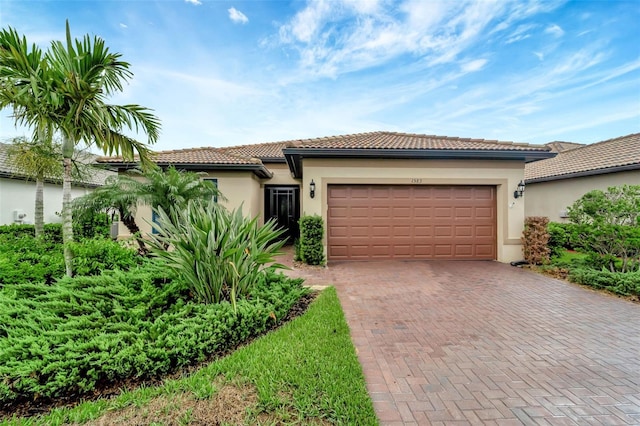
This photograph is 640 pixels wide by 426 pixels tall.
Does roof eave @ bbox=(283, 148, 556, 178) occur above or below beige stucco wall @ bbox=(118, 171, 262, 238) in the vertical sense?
above

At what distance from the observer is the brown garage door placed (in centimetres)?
874

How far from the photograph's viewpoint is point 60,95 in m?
4.80

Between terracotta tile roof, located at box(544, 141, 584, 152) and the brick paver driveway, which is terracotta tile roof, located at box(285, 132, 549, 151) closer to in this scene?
the brick paver driveway

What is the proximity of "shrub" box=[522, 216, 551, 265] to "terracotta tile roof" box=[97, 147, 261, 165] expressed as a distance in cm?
948

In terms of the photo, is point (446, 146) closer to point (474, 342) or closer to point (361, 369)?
point (474, 342)

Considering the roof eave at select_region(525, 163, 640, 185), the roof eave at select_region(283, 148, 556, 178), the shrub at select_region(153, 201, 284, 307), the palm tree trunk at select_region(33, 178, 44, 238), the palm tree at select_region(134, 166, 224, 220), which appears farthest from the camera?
the palm tree trunk at select_region(33, 178, 44, 238)

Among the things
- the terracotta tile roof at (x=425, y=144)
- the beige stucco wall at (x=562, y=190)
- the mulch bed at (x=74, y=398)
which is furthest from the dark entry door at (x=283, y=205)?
the beige stucco wall at (x=562, y=190)

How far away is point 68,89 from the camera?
189 inches

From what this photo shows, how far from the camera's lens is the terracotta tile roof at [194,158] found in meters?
10.1

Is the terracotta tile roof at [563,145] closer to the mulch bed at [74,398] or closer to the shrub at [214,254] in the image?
the shrub at [214,254]

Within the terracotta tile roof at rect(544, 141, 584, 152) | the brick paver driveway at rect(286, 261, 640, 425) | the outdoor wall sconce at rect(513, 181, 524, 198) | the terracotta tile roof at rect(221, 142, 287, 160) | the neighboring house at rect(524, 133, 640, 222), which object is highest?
the terracotta tile roof at rect(544, 141, 584, 152)

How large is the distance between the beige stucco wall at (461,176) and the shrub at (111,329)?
532 cm

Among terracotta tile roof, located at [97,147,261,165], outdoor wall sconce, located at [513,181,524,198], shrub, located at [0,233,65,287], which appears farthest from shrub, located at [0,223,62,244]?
outdoor wall sconce, located at [513,181,524,198]

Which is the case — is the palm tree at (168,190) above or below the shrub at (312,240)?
above
